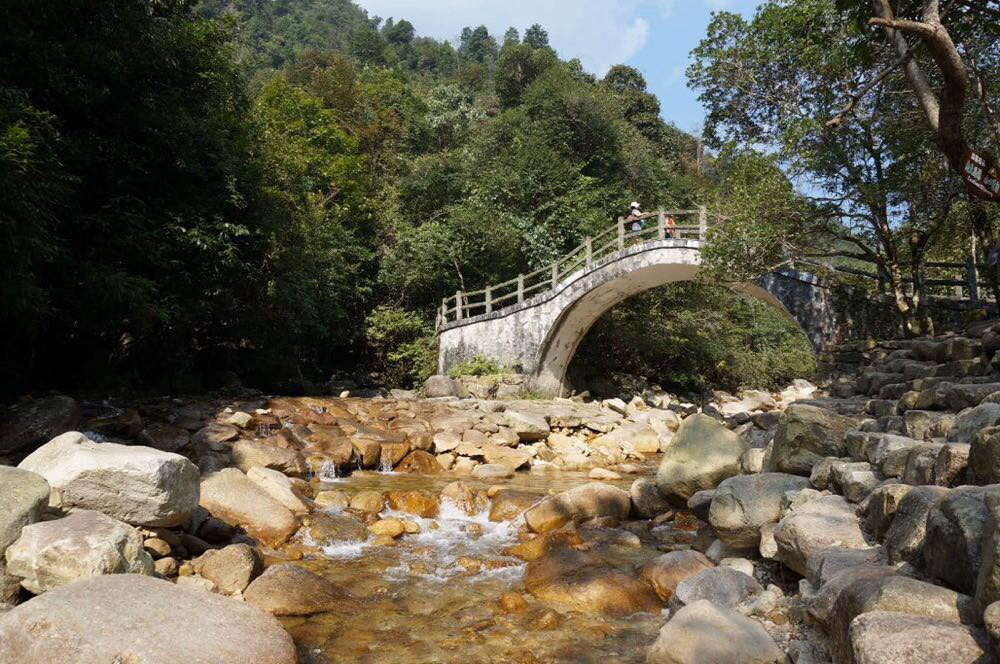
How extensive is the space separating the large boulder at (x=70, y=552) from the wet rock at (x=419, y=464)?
6.72m

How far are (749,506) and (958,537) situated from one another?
117 inches

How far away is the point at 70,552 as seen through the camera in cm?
469

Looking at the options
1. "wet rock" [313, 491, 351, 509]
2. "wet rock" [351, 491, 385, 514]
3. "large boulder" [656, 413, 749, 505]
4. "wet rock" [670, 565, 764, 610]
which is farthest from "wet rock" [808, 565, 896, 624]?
"wet rock" [313, 491, 351, 509]

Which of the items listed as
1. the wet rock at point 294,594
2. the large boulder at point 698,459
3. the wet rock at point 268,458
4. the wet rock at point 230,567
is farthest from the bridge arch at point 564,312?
the wet rock at point 230,567

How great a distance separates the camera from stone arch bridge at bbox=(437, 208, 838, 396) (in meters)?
16.1

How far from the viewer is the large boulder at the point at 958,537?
10.3 feet

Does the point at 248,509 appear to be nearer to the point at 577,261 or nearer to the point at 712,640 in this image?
the point at 712,640

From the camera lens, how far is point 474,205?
72.1ft

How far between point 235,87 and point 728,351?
18.4m

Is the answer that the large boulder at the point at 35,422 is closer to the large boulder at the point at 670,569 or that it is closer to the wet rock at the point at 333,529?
the wet rock at the point at 333,529

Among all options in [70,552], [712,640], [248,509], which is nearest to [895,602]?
[712,640]

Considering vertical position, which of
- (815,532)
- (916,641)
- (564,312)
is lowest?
(815,532)

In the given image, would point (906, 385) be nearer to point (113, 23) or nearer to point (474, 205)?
point (113, 23)

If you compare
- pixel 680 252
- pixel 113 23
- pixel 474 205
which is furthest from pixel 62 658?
pixel 474 205
